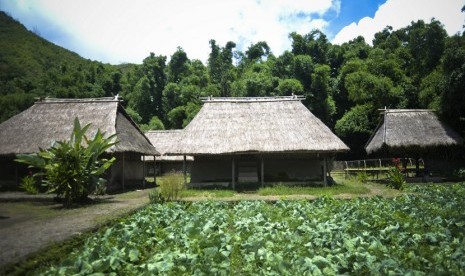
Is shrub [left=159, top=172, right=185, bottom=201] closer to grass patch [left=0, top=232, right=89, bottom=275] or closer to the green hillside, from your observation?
grass patch [left=0, top=232, right=89, bottom=275]

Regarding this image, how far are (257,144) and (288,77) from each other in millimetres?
22722

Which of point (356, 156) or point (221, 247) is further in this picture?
point (356, 156)

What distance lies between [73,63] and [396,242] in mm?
53478

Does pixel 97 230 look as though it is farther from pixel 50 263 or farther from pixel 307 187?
pixel 307 187

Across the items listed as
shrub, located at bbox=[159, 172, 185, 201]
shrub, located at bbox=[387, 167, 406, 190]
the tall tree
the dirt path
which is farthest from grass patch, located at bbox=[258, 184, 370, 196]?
the tall tree

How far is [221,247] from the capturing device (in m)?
5.15

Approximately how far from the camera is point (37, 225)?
294 inches

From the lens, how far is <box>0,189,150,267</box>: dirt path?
17.8 feet

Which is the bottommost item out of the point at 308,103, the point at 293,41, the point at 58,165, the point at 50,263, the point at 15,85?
the point at 50,263

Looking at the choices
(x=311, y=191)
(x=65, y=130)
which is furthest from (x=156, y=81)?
(x=311, y=191)

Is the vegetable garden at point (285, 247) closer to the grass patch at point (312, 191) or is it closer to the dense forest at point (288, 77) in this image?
the grass patch at point (312, 191)

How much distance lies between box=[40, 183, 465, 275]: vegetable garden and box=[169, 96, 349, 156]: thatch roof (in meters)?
7.30

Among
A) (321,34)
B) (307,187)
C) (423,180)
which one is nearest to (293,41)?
(321,34)

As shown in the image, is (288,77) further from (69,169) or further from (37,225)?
(37,225)
